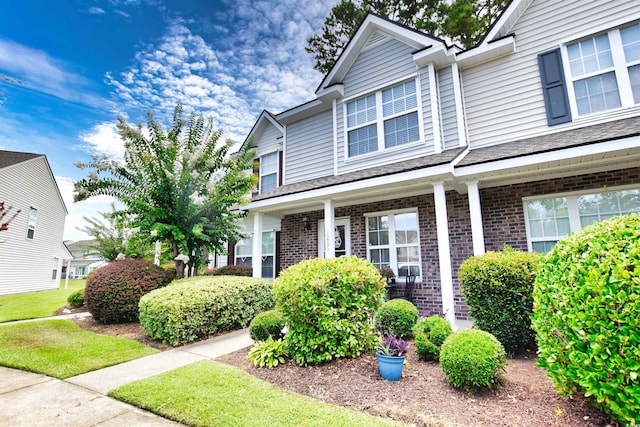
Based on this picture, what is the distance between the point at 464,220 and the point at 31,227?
22122 millimetres

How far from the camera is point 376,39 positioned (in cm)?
883

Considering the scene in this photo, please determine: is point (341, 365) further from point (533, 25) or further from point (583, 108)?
point (533, 25)

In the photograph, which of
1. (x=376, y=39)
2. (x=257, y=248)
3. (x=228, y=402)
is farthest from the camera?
(x=257, y=248)

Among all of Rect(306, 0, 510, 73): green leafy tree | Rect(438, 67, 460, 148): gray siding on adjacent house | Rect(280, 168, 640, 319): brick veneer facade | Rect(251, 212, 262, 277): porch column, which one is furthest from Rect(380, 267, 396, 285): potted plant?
Rect(306, 0, 510, 73): green leafy tree

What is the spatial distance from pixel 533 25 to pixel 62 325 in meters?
12.8

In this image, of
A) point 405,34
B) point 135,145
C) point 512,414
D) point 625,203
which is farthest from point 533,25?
point 135,145

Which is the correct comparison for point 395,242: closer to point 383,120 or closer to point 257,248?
point 383,120

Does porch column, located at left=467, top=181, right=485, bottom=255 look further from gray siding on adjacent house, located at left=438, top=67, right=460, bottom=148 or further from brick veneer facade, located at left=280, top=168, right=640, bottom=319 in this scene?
gray siding on adjacent house, located at left=438, top=67, right=460, bottom=148

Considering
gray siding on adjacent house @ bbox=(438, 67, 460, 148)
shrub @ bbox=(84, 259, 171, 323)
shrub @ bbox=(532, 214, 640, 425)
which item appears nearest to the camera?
shrub @ bbox=(532, 214, 640, 425)

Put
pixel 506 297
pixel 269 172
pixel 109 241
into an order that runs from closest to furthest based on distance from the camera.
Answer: pixel 506 297 → pixel 109 241 → pixel 269 172

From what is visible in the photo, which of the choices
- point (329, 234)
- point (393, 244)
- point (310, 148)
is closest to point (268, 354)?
point (329, 234)

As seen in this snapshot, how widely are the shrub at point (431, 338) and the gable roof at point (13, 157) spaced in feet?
66.0

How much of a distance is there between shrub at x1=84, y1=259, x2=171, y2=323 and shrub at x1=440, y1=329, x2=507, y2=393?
6.58 metres

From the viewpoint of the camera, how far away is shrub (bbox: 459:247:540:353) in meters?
4.20
